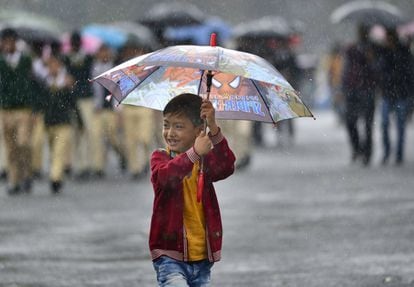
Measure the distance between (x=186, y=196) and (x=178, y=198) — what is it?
0.05 m

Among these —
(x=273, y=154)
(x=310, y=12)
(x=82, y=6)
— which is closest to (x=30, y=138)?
(x=273, y=154)

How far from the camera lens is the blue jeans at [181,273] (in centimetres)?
645

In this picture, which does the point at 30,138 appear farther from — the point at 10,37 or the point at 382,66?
the point at 382,66

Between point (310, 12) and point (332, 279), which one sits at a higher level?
point (310, 12)

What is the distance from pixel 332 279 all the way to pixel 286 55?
614 inches

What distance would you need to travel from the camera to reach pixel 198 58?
642cm

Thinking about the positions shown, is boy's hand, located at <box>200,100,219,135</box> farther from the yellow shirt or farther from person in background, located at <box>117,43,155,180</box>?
person in background, located at <box>117,43,155,180</box>

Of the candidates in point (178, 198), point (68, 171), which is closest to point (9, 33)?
point (68, 171)

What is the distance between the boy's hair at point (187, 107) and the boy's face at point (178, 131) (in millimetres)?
18

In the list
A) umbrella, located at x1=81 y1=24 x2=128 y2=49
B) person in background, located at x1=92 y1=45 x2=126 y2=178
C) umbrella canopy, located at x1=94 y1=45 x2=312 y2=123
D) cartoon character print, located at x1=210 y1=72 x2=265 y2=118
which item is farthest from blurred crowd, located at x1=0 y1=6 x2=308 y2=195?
cartoon character print, located at x1=210 y1=72 x2=265 y2=118

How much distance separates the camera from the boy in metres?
6.44

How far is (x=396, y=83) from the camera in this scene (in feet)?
62.4

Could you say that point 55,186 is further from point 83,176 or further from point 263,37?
point 263,37

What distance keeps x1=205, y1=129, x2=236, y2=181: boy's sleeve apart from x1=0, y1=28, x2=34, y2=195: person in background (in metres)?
9.18
